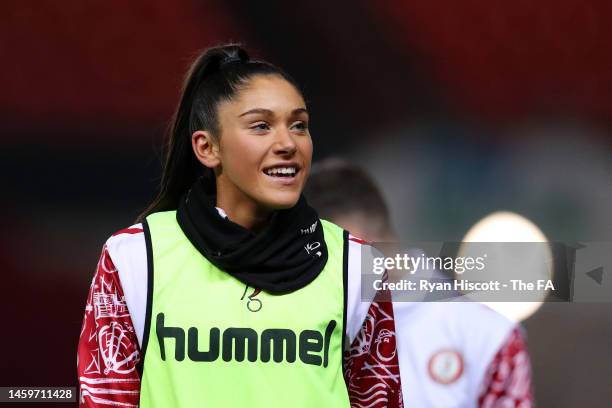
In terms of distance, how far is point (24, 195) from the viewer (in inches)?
114

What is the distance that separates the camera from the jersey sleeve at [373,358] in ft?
5.71

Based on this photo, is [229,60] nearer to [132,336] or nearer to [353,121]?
[132,336]

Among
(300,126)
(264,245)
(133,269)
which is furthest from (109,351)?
(300,126)

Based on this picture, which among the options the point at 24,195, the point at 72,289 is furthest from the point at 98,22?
the point at 72,289

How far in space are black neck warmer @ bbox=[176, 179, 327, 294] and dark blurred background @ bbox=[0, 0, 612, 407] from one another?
3.71ft

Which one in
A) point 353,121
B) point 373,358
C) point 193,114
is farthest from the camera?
point 353,121

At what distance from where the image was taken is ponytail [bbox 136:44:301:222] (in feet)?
6.02

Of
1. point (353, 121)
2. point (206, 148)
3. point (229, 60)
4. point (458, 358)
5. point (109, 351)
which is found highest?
point (353, 121)

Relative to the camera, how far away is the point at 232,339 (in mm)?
1642

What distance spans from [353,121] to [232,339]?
4.48 feet

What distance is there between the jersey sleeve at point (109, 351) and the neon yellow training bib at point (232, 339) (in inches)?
1.3

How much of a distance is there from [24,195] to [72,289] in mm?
327

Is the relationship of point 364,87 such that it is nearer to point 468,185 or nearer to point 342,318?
point 468,185

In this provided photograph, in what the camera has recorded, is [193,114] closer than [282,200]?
No
